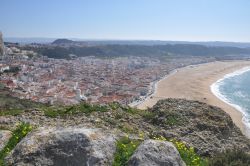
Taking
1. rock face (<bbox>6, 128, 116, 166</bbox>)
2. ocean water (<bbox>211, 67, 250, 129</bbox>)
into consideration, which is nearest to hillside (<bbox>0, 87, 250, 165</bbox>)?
rock face (<bbox>6, 128, 116, 166</bbox>)

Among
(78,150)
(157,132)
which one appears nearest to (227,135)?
(157,132)

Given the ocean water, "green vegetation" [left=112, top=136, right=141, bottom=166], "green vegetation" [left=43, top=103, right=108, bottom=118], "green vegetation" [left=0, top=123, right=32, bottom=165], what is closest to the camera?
"green vegetation" [left=112, top=136, right=141, bottom=166]

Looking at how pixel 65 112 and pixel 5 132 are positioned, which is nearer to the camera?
pixel 5 132

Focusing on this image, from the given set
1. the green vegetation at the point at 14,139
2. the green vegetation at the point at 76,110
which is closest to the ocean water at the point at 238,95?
the green vegetation at the point at 76,110

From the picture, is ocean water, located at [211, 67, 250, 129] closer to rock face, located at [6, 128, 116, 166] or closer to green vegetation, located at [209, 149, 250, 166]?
green vegetation, located at [209, 149, 250, 166]

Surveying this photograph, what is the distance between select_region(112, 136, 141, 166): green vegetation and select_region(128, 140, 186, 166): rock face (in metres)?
0.23

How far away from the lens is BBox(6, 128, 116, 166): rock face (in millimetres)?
8938

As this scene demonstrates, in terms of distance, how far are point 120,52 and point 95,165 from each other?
186m

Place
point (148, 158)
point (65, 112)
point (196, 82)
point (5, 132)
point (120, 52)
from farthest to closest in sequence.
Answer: point (120, 52)
point (196, 82)
point (65, 112)
point (5, 132)
point (148, 158)

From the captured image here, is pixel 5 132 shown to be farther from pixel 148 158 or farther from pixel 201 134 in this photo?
pixel 201 134

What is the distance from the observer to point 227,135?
534 inches

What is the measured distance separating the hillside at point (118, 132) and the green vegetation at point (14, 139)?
26 mm

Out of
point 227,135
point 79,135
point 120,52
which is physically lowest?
point 120,52

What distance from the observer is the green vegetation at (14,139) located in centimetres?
944
